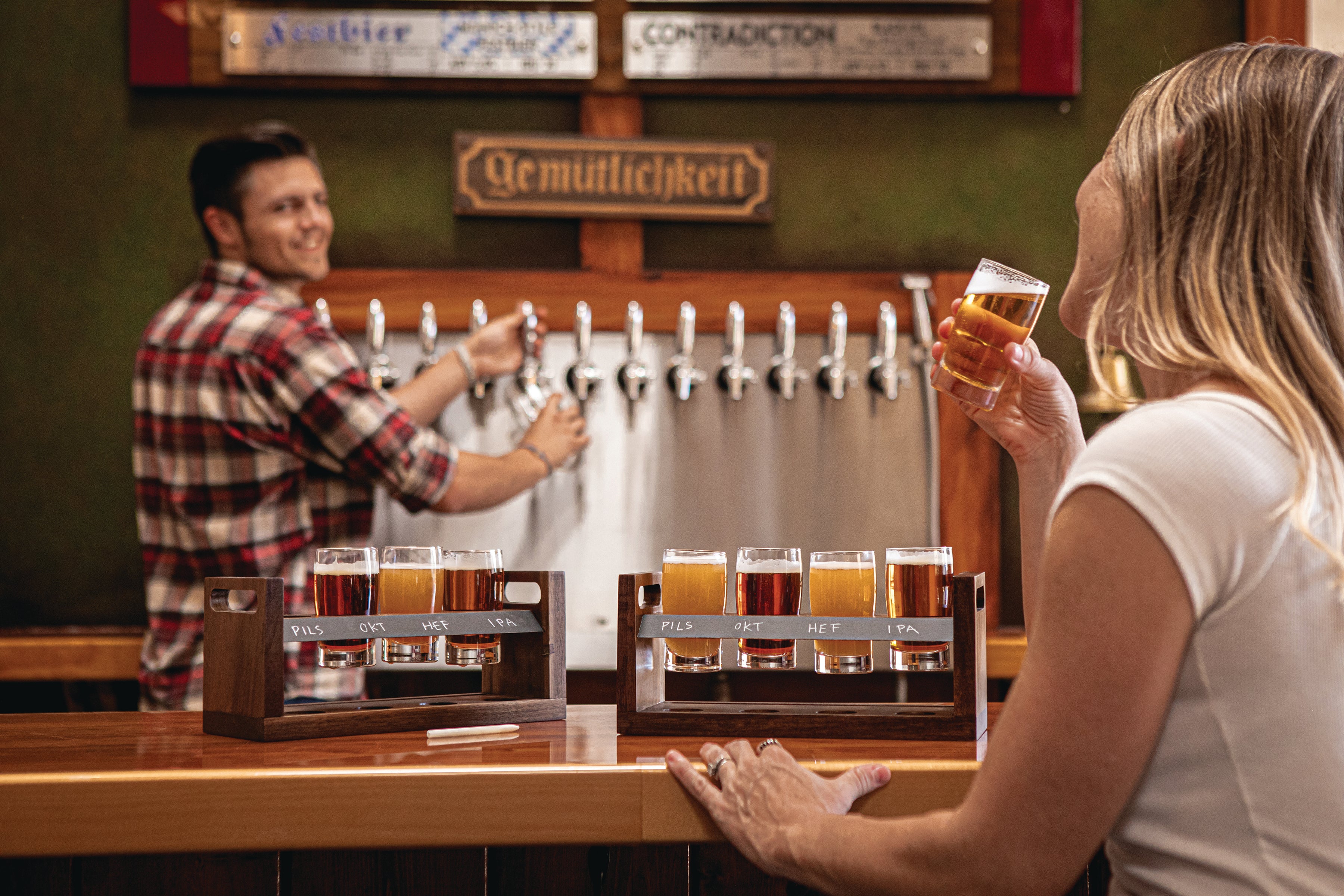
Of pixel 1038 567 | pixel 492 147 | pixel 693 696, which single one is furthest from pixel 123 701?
pixel 1038 567

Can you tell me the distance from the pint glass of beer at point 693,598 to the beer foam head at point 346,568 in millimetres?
384

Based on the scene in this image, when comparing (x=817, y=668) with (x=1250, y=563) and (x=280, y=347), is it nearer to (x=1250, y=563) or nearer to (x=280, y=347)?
(x=1250, y=563)

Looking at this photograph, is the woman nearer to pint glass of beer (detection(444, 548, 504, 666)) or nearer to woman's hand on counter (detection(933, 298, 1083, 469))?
woman's hand on counter (detection(933, 298, 1083, 469))

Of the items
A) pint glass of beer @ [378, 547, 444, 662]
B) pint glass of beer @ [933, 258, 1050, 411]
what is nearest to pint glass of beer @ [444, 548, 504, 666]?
pint glass of beer @ [378, 547, 444, 662]

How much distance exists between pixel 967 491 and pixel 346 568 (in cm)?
196

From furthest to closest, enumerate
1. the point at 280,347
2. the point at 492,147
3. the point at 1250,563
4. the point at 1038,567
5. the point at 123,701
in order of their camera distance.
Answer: the point at 492,147 → the point at 123,701 → the point at 280,347 → the point at 1038,567 → the point at 1250,563

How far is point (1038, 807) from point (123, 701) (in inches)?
104

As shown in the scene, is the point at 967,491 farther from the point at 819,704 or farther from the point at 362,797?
the point at 362,797

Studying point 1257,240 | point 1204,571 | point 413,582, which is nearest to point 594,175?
point 413,582

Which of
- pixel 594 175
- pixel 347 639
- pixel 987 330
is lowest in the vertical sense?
pixel 347 639

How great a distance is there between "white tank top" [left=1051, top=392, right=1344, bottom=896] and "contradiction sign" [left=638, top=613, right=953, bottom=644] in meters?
0.53

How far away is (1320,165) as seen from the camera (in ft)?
3.25

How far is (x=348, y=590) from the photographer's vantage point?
1.54 metres

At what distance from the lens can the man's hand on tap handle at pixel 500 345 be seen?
2891 millimetres
